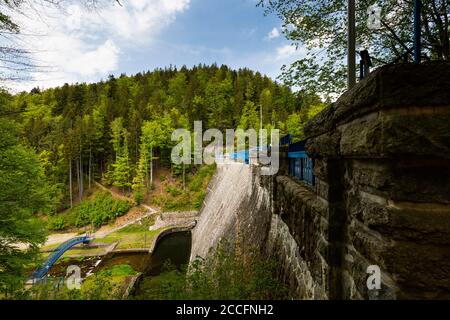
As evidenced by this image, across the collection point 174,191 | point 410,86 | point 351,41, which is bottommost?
point 174,191

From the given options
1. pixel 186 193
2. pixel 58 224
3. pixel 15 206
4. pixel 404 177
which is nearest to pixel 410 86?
pixel 404 177

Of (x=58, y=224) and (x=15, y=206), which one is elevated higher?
(x=15, y=206)

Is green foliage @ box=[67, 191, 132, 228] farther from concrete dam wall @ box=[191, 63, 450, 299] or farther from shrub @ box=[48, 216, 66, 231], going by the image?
concrete dam wall @ box=[191, 63, 450, 299]

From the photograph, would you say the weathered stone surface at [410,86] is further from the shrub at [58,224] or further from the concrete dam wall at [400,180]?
the shrub at [58,224]

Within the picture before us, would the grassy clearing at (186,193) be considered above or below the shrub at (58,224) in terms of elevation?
above

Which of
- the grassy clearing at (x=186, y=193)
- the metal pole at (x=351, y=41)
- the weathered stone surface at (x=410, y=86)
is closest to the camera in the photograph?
the weathered stone surface at (x=410, y=86)

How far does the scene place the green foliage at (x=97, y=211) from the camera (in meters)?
33.6

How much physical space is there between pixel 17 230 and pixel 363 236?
1259cm

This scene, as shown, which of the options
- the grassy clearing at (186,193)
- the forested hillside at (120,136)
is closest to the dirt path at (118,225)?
the grassy clearing at (186,193)

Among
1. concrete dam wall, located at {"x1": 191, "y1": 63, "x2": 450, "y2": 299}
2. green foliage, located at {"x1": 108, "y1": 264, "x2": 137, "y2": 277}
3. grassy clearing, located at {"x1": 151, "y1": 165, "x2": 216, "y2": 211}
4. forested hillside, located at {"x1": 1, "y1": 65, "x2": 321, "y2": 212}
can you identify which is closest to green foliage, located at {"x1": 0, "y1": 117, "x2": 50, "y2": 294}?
green foliage, located at {"x1": 108, "y1": 264, "x2": 137, "y2": 277}

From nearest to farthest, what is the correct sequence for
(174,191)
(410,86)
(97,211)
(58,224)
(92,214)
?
(410,86)
(58,224)
(92,214)
(97,211)
(174,191)

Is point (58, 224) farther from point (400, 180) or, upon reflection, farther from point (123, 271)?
point (400, 180)

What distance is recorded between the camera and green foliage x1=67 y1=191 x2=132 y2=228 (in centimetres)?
3359

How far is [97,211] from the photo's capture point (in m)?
34.8
